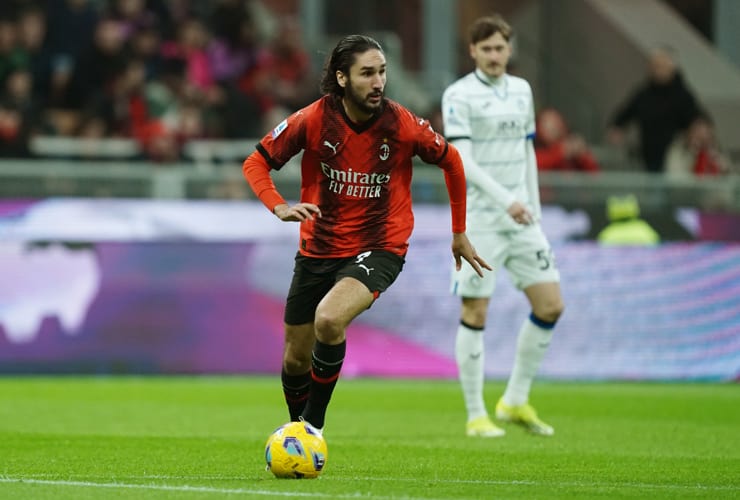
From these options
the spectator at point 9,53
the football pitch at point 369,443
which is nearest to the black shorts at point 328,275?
the football pitch at point 369,443

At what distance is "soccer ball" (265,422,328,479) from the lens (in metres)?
7.03

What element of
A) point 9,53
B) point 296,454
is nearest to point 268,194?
point 296,454

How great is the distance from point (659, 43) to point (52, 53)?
33.5 ft

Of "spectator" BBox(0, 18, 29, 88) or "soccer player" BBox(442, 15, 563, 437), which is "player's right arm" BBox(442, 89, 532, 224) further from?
"spectator" BBox(0, 18, 29, 88)

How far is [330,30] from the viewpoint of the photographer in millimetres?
24156

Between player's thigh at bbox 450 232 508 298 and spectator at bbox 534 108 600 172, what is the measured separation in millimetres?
8149

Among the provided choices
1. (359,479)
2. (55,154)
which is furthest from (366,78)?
(55,154)

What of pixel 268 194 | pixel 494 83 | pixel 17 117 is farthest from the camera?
pixel 17 117

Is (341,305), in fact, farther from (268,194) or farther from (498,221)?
(498,221)

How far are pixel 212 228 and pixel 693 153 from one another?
22.3 feet

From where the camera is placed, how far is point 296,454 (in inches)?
277

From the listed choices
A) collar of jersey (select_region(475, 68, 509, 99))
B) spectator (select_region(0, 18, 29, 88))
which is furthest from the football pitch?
spectator (select_region(0, 18, 29, 88))

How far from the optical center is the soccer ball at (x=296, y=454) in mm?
7027

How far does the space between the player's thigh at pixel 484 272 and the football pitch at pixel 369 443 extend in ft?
3.04
